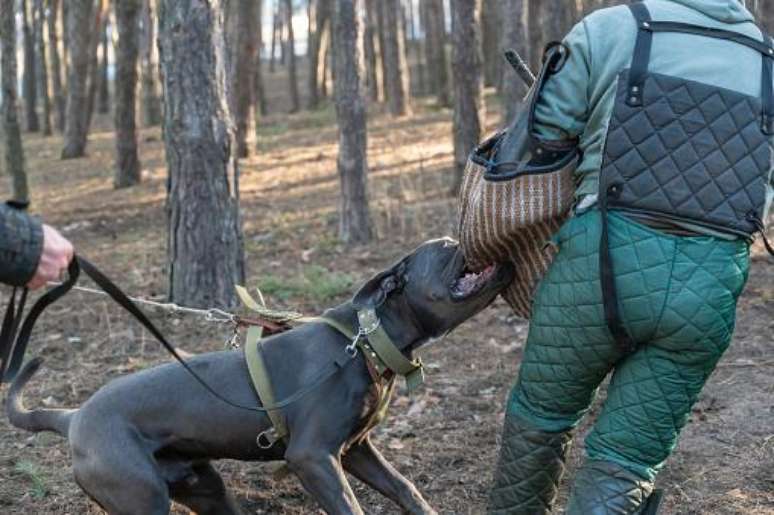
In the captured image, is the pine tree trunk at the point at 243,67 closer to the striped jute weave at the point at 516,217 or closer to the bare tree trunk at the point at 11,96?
the bare tree trunk at the point at 11,96

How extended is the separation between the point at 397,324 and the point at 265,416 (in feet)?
2.35

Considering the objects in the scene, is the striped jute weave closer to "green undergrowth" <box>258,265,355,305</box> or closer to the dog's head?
the dog's head

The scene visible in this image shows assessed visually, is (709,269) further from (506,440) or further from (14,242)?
(14,242)

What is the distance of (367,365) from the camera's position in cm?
422

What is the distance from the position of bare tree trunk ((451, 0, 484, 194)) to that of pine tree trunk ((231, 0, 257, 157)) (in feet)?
19.8

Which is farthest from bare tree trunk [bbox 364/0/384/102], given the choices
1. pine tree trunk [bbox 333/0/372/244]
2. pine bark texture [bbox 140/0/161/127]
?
pine tree trunk [bbox 333/0/372/244]

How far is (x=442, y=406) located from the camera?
6180 millimetres

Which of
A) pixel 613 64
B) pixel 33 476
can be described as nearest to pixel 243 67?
pixel 33 476

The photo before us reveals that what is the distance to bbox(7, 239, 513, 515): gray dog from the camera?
4.05m

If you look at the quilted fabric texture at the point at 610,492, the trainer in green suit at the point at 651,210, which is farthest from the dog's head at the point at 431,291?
the quilted fabric texture at the point at 610,492

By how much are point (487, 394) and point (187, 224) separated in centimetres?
294

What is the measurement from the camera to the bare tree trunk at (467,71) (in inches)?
449

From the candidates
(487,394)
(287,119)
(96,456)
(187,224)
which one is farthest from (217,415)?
(287,119)

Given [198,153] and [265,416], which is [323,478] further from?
[198,153]
